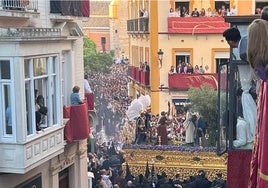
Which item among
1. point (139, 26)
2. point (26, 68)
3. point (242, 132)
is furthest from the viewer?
point (139, 26)

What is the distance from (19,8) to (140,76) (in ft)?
69.1

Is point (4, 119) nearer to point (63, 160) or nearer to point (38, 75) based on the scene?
point (38, 75)

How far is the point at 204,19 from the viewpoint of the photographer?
28359 millimetres

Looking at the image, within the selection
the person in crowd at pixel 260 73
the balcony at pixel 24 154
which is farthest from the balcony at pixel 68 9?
the person in crowd at pixel 260 73

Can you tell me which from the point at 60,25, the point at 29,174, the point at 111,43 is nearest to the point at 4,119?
the point at 29,174

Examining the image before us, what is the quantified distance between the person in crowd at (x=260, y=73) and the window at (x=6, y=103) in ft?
25.2

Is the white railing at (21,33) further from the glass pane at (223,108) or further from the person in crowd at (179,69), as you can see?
the person in crowd at (179,69)

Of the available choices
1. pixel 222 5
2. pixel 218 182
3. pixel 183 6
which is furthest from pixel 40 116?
pixel 222 5

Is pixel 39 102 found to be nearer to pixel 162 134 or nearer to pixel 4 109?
pixel 4 109

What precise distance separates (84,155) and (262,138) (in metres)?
13.4

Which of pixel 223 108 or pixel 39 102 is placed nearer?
pixel 223 108

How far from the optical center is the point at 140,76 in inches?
1304

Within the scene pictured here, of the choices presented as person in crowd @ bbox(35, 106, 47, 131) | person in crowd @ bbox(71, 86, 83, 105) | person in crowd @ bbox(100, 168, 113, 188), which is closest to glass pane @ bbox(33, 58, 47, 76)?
person in crowd @ bbox(35, 106, 47, 131)

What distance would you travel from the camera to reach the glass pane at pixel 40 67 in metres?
11.8
